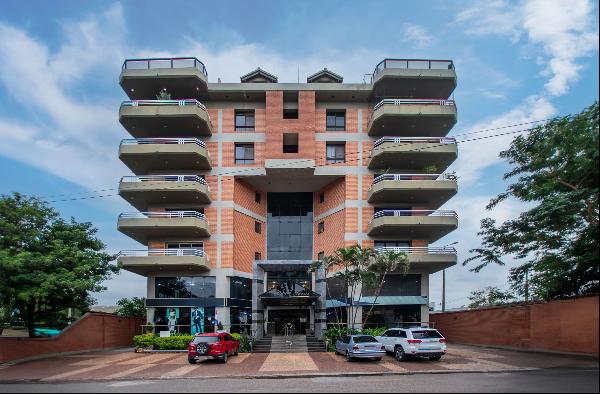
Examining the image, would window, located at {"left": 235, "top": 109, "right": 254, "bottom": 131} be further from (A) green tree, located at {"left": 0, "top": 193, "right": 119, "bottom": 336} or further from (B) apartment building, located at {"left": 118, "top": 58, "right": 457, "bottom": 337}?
(A) green tree, located at {"left": 0, "top": 193, "right": 119, "bottom": 336}

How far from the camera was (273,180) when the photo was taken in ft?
144

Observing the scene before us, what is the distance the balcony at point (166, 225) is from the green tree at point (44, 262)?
3799 mm

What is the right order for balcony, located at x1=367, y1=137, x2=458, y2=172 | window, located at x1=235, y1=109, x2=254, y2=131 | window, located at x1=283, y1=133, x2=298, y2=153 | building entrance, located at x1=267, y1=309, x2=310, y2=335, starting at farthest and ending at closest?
window, located at x1=235, y1=109, x2=254, y2=131 < window, located at x1=283, y1=133, x2=298, y2=153 < building entrance, located at x1=267, y1=309, x2=310, y2=335 < balcony, located at x1=367, y1=137, x2=458, y2=172

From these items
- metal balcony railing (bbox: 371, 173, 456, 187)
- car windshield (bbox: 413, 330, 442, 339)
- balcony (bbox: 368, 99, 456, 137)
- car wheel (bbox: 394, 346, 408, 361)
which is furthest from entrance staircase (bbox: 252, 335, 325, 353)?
balcony (bbox: 368, 99, 456, 137)

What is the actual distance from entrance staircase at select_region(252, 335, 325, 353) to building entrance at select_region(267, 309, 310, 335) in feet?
14.0

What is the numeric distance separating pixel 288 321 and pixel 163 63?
78.2ft

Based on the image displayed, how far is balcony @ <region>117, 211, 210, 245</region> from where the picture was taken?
3825 cm

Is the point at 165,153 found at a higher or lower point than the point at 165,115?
lower

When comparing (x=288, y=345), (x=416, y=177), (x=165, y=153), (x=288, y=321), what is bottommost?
(x=288, y=345)

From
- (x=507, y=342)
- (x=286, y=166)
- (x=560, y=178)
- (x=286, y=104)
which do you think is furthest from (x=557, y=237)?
(x=286, y=104)

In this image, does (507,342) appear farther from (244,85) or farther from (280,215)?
(244,85)

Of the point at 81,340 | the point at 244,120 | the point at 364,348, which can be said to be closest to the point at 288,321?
the point at 81,340

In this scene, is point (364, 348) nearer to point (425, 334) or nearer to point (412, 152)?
point (425, 334)

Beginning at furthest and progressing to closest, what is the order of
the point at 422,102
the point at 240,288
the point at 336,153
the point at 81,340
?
the point at 336,153 < the point at 240,288 < the point at 422,102 < the point at 81,340
